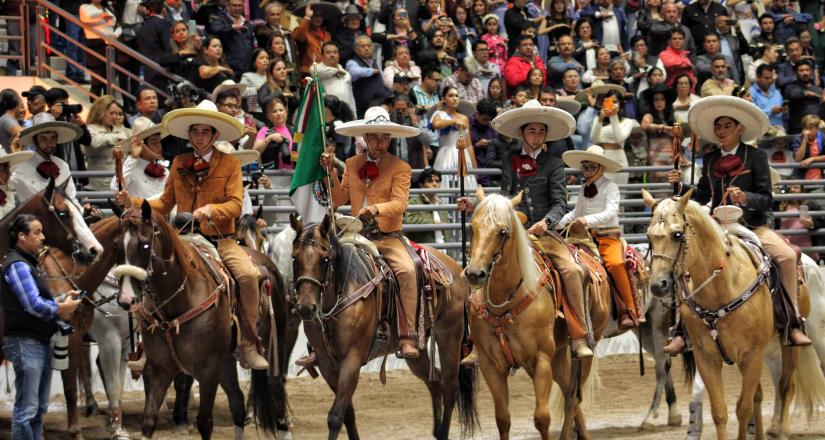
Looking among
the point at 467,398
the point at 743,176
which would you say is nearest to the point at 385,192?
the point at 467,398

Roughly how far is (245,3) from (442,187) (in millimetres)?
4338

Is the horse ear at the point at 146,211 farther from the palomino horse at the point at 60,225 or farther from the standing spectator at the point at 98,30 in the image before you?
the standing spectator at the point at 98,30

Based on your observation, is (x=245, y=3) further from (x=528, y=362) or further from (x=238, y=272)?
(x=528, y=362)

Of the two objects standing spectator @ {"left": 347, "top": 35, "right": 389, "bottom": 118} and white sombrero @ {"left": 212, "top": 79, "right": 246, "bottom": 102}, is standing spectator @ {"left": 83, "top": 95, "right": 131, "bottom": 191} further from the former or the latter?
standing spectator @ {"left": 347, "top": 35, "right": 389, "bottom": 118}

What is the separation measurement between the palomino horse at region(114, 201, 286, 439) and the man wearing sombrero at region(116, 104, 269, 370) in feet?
0.74

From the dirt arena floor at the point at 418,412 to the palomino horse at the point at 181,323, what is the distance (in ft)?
6.67

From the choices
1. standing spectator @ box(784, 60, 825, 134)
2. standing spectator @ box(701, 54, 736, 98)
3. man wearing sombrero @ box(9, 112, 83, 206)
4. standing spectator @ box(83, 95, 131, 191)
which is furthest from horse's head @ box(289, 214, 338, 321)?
standing spectator @ box(784, 60, 825, 134)

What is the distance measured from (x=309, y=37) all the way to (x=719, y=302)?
913cm

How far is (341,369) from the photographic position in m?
11.9

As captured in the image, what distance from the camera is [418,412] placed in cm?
1523

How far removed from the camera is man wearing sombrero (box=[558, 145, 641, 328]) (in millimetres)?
13836

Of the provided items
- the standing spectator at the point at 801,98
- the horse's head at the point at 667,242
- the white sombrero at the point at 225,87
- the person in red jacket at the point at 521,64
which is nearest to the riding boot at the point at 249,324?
the horse's head at the point at 667,242

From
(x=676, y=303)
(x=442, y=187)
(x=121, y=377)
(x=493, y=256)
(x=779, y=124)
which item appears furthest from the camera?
(x=779, y=124)

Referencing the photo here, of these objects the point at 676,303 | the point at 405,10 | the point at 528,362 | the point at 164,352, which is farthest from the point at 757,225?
the point at 405,10
